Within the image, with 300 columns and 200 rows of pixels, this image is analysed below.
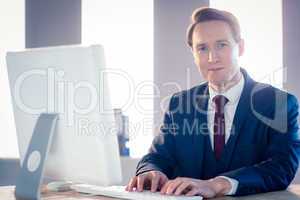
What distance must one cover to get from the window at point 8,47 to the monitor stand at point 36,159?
2143mm

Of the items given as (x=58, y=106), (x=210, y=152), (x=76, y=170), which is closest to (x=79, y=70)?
(x=58, y=106)

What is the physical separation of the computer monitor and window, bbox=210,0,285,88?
84.4 inches

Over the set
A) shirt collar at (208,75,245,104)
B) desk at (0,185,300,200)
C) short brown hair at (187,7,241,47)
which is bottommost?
desk at (0,185,300,200)

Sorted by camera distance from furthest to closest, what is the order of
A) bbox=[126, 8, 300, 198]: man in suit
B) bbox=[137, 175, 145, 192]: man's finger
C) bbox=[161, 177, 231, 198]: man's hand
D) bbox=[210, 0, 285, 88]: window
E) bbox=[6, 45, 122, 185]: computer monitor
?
bbox=[210, 0, 285, 88]: window → bbox=[126, 8, 300, 198]: man in suit → bbox=[137, 175, 145, 192]: man's finger → bbox=[161, 177, 231, 198]: man's hand → bbox=[6, 45, 122, 185]: computer monitor

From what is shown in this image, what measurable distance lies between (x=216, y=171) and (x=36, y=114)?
901mm

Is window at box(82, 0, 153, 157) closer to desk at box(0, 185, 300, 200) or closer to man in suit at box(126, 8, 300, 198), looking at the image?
man in suit at box(126, 8, 300, 198)

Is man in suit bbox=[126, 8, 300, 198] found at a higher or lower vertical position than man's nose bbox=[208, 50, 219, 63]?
lower

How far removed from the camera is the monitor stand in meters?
1.33

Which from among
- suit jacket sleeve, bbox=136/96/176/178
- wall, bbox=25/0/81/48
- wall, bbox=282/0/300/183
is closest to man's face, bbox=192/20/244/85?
suit jacket sleeve, bbox=136/96/176/178

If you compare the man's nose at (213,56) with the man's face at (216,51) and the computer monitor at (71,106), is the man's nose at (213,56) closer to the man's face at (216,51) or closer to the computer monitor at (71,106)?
the man's face at (216,51)

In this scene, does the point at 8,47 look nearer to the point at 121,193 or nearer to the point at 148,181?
the point at 148,181

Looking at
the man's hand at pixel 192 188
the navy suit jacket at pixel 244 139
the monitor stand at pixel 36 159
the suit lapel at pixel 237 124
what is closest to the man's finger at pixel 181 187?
the man's hand at pixel 192 188

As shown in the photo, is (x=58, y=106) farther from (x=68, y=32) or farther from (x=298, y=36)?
(x=298, y=36)

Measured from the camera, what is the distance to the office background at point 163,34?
3.31 m
